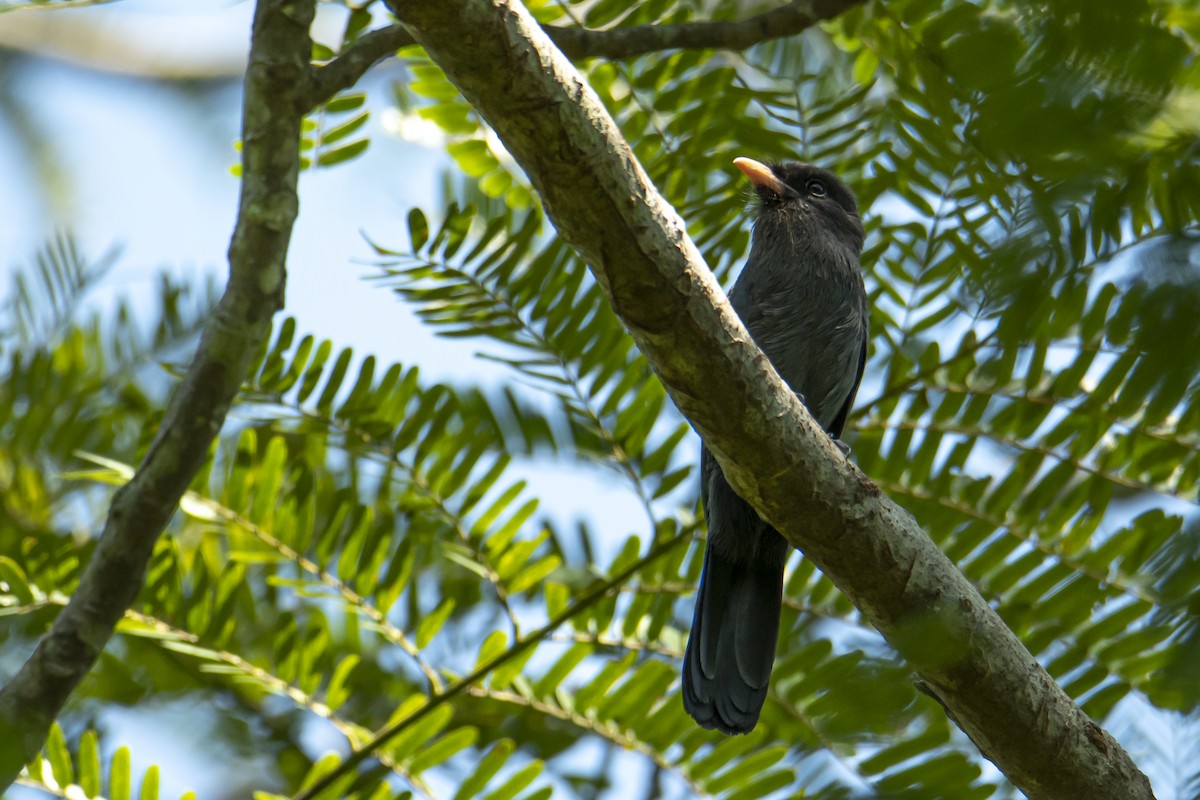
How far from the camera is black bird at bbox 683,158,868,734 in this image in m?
3.43

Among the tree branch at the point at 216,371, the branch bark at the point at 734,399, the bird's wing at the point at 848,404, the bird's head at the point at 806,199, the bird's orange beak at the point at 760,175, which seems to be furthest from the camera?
the bird's head at the point at 806,199

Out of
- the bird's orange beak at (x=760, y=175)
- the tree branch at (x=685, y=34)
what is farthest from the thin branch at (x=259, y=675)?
the bird's orange beak at (x=760, y=175)

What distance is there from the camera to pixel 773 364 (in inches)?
161

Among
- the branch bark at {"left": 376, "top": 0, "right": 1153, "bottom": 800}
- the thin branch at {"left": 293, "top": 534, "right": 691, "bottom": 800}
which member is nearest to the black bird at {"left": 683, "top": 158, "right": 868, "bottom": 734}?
the thin branch at {"left": 293, "top": 534, "right": 691, "bottom": 800}

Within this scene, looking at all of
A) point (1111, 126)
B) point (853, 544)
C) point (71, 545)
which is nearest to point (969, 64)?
point (1111, 126)

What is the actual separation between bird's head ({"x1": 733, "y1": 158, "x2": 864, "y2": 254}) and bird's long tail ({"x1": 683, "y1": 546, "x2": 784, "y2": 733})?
1443mm

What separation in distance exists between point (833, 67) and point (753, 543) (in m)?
1.90

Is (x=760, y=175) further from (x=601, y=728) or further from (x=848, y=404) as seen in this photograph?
(x=601, y=728)

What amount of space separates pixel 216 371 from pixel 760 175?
8.07 ft

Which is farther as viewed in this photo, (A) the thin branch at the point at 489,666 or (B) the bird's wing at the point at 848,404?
(B) the bird's wing at the point at 848,404

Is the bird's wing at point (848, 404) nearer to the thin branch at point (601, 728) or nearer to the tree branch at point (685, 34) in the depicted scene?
the tree branch at point (685, 34)

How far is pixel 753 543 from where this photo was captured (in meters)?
3.67

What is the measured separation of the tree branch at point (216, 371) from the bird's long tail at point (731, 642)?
1597mm

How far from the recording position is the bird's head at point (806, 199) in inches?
176
